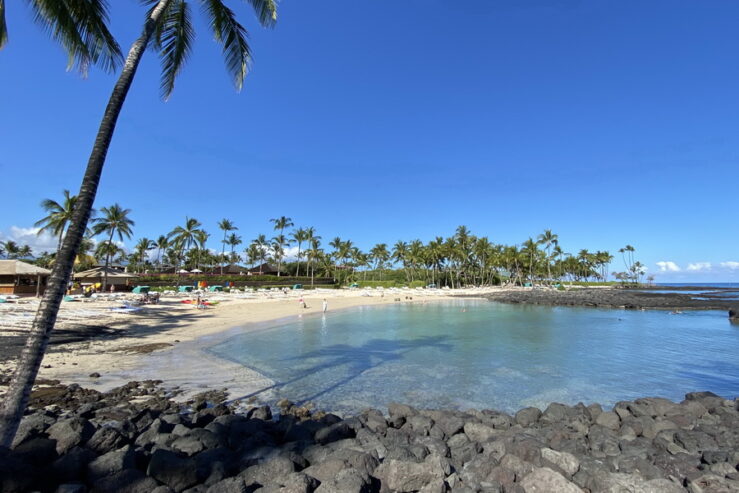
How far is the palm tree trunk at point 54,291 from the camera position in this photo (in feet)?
15.1

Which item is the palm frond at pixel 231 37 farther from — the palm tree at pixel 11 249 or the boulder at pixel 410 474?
the palm tree at pixel 11 249

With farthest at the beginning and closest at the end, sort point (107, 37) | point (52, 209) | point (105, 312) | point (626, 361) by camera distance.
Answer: point (52, 209) < point (105, 312) < point (626, 361) < point (107, 37)

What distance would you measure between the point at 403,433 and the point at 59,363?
11138 mm

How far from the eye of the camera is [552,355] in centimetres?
1515

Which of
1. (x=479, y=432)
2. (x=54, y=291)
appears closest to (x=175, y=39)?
(x=54, y=291)

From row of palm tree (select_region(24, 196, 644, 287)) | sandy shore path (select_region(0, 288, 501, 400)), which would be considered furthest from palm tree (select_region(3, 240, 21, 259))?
sandy shore path (select_region(0, 288, 501, 400))

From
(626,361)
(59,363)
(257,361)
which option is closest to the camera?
(59,363)

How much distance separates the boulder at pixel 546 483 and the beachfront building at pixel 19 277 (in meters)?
35.6

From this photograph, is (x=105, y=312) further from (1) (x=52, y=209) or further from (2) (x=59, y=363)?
(1) (x=52, y=209)

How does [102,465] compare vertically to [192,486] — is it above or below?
above

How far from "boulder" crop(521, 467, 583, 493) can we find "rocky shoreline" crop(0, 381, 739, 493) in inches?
0.4

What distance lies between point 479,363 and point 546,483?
9544 mm

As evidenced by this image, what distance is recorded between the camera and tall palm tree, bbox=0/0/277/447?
473 cm

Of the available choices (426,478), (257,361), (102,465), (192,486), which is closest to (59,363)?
(257,361)
